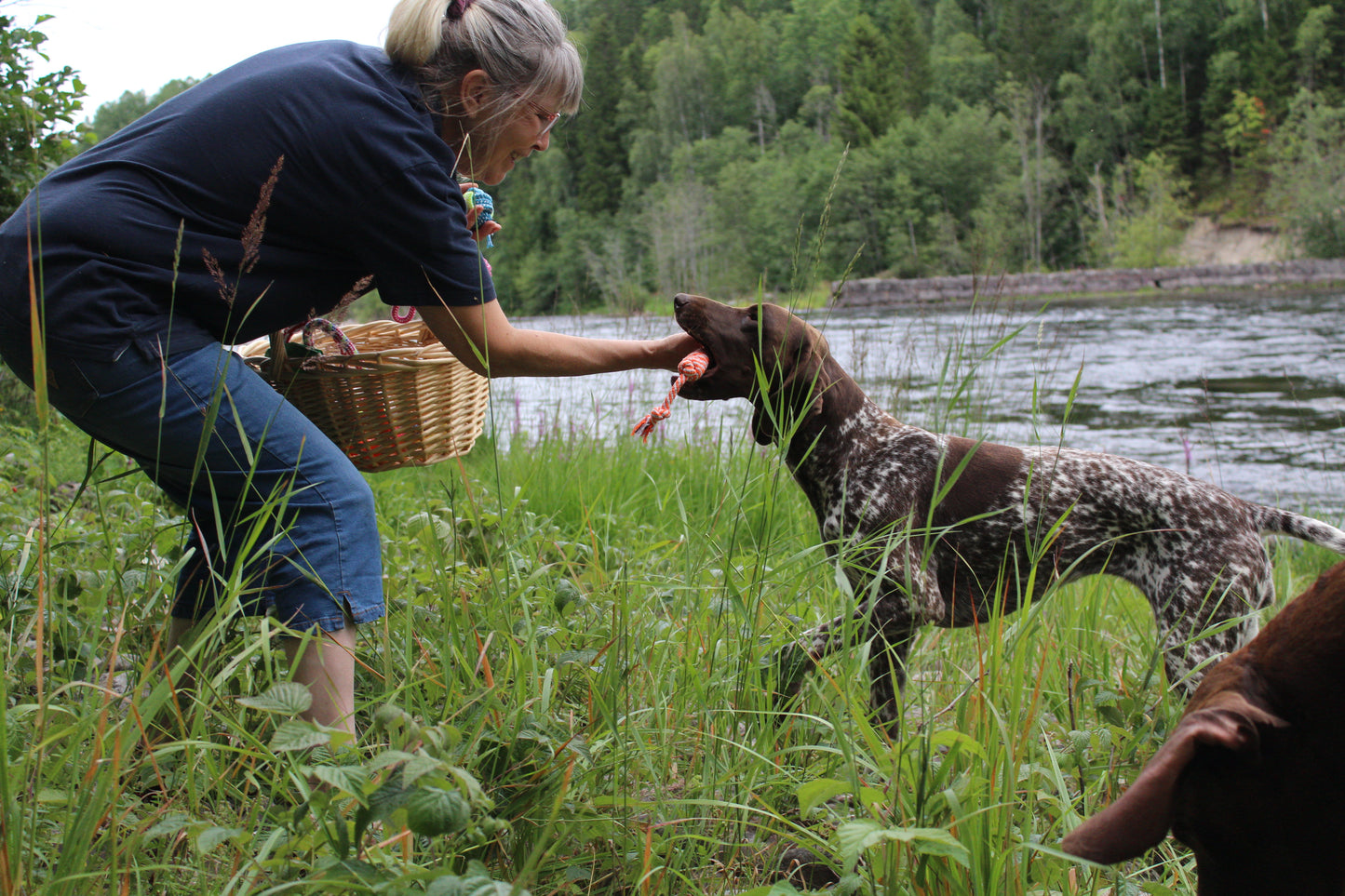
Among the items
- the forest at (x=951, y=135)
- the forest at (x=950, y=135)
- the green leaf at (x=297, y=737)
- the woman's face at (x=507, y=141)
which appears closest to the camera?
the green leaf at (x=297, y=737)

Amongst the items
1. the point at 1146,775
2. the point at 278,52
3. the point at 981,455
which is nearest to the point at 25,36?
the point at 278,52

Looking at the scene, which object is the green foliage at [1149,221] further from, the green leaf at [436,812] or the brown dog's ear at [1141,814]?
the green leaf at [436,812]

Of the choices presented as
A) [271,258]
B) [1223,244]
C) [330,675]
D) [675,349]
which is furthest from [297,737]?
[1223,244]

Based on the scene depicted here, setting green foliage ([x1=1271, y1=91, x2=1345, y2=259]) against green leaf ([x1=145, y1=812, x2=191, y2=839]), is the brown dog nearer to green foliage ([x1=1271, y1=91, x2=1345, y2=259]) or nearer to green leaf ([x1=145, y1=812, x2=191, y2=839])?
green leaf ([x1=145, y1=812, x2=191, y2=839])

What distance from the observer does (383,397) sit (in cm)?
258

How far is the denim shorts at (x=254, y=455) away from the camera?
6.73ft

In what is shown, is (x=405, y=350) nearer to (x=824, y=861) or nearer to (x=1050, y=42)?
(x=824, y=861)

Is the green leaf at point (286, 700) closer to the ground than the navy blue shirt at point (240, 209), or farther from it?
closer to the ground

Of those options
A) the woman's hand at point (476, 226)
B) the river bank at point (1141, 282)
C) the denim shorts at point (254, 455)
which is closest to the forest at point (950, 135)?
the river bank at point (1141, 282)

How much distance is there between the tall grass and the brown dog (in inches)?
9.9

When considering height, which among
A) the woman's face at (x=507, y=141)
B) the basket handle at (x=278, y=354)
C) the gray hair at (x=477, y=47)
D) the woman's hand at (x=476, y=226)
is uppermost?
the gray hair at (x=477, y=47)

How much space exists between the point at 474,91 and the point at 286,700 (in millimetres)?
1550

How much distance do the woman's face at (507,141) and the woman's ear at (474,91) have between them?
0.06 m

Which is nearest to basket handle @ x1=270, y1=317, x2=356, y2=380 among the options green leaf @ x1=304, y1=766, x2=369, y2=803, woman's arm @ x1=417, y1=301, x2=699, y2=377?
woman's arm @ x1=417, y1=301, x2=699, y2=377
